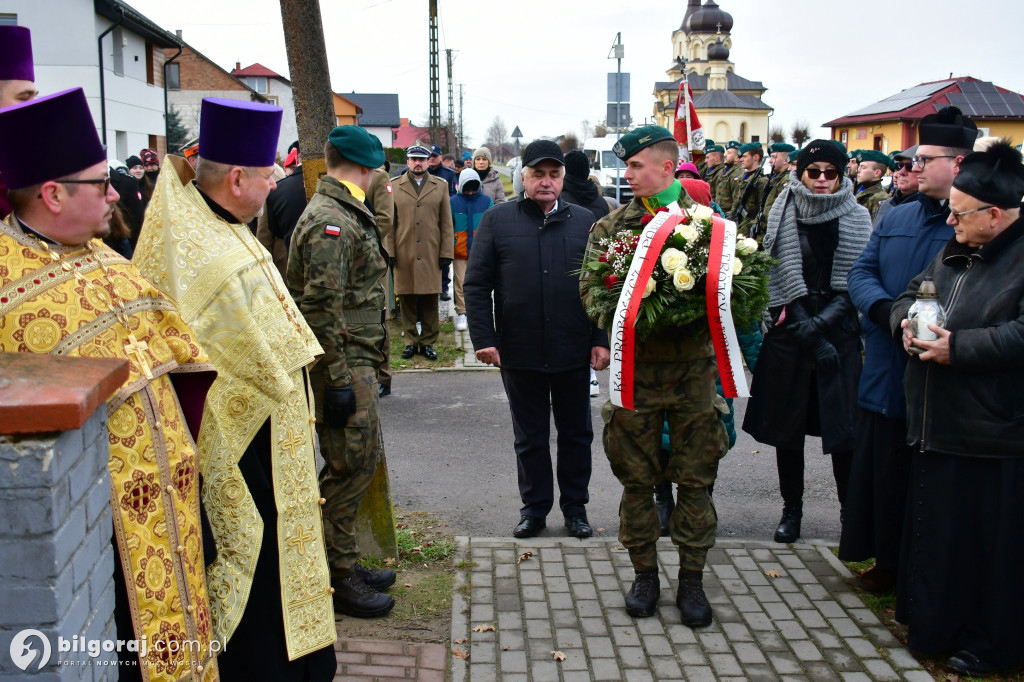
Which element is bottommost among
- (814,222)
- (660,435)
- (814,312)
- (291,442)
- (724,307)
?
(660,435)

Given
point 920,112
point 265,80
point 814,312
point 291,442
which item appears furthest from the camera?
point 265,80

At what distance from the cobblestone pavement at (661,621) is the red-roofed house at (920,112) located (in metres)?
37.5

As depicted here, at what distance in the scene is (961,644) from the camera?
3947mm

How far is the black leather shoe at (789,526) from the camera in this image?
530cm

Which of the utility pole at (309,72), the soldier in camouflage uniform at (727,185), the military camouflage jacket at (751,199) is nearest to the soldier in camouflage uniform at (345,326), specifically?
the utility pole at (309,72)

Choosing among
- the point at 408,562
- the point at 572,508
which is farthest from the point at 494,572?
the point at 572,508

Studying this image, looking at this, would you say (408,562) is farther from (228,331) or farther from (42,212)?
(42,212)

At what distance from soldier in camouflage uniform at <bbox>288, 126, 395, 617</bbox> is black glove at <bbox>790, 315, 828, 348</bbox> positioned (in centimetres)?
234

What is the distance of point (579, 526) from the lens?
17.6 feet

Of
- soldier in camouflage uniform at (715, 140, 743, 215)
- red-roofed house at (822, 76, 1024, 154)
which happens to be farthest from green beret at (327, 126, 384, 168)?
red-roofed house at (822, 76, 1024, 154)

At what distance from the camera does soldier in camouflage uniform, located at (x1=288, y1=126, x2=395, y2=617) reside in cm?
403

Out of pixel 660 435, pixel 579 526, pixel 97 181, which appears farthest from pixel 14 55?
pixel 579 526

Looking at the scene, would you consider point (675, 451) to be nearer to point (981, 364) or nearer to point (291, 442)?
point (981, 364)

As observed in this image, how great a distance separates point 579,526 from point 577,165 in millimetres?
3297
